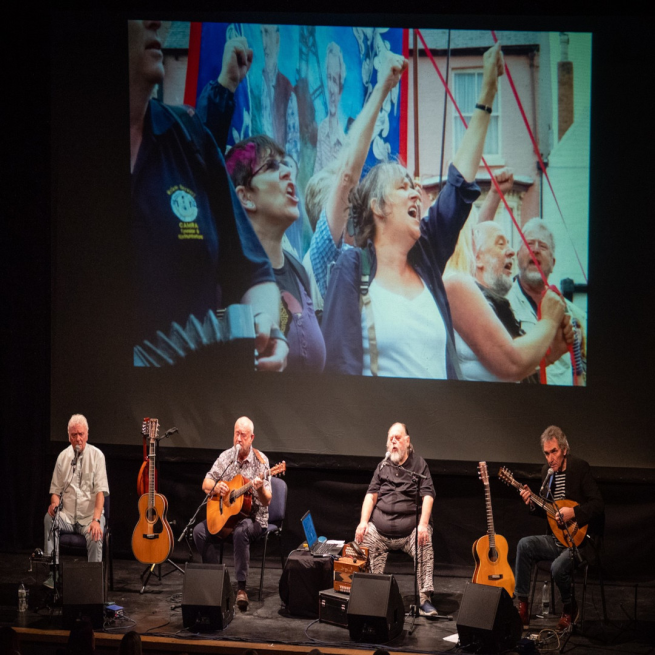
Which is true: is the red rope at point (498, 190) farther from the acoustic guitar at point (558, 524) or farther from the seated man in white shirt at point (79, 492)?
the seated man in white shirt at point (79, 492)

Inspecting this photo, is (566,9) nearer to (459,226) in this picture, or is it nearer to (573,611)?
(459,226)

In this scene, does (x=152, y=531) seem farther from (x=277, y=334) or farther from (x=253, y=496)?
(x=277, y=334)

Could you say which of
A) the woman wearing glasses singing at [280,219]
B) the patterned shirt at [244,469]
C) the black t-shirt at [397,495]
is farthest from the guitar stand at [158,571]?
the woman wearing glasses singing at [280,219]

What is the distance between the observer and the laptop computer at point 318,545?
17.7ft

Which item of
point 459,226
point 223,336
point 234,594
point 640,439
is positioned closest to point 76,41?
point 223,336

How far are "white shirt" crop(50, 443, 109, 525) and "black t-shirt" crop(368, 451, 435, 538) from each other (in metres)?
1.80

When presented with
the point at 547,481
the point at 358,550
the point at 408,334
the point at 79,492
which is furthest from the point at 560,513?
the point at 79,492

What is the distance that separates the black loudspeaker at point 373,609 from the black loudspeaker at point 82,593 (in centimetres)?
146

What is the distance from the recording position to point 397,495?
5613mm

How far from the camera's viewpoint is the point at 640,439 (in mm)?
6000

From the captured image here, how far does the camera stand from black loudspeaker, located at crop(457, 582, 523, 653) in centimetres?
463

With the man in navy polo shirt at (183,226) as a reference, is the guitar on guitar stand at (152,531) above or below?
below

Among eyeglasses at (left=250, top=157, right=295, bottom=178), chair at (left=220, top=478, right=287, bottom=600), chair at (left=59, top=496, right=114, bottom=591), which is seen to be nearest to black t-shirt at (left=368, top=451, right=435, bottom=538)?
chair at (left=220, top=478, right=287, bottom=600)

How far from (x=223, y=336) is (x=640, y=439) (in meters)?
3.07
